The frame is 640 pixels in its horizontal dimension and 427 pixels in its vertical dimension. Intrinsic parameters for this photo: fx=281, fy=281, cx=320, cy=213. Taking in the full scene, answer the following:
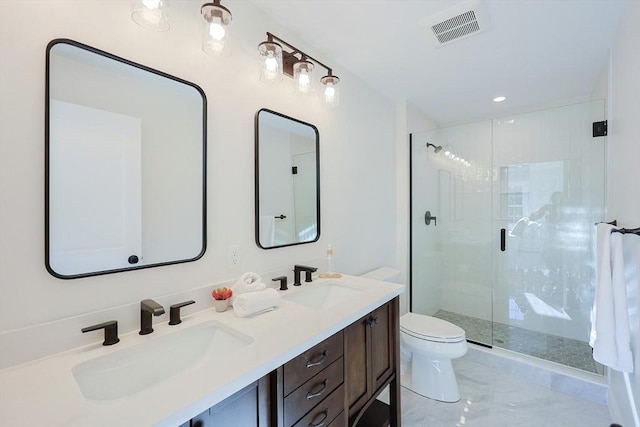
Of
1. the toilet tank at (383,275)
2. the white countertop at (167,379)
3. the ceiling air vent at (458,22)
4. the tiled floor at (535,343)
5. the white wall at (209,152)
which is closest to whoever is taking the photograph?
the white countertop at (167,379)

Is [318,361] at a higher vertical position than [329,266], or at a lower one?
lower

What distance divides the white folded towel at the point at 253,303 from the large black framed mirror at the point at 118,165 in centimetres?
28

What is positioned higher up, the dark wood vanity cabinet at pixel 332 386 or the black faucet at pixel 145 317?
the black faucet at pixel 145 317

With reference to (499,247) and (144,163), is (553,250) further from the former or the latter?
(144,163)

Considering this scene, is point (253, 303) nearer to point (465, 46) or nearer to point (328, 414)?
point (328, 414)

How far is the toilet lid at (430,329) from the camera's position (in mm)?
1941

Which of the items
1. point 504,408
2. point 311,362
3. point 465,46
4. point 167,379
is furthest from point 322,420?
point 465,46

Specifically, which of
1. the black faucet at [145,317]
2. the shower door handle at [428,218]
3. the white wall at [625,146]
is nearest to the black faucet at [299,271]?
the black faucet at [145,317]

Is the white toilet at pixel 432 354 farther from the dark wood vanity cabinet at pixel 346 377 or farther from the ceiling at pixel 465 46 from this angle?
the ceiling at pixel 465 46

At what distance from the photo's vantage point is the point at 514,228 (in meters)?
2.74

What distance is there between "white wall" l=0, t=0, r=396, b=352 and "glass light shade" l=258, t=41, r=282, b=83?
7 cm

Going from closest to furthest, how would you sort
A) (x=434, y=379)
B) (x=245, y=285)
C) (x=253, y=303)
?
(x=253, y=303)
(x=245, y=285)
(x=434, y=379)

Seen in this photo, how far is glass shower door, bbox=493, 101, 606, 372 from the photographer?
2.35 m

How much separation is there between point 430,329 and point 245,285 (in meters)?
1.49
